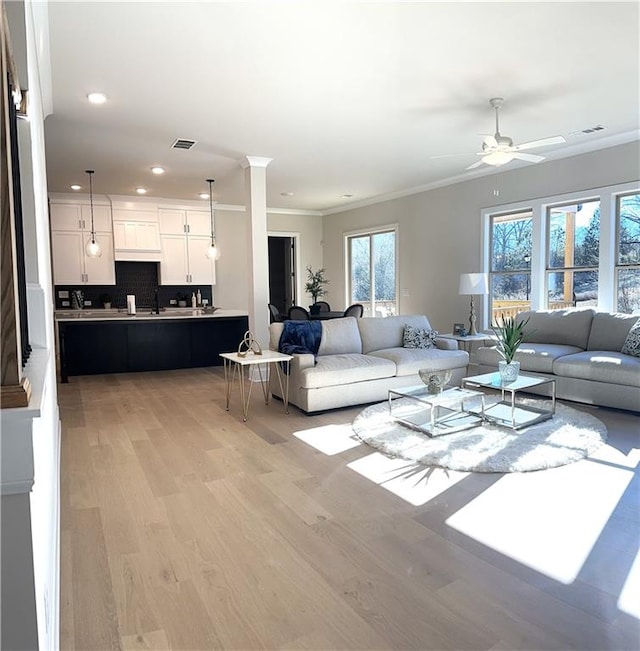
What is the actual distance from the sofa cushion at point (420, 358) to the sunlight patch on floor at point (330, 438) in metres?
1.16

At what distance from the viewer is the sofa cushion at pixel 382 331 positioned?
559 cm

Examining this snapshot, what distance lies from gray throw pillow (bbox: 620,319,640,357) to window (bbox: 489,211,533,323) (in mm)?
1898

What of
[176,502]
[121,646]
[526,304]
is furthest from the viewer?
[526,304]

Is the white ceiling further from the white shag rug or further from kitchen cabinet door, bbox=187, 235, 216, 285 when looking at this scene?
the white shag rug

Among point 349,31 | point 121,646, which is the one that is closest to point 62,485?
point 121,646

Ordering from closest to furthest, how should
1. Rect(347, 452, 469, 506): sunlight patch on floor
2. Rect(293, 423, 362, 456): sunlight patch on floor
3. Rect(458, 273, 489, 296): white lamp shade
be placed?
Rect(347, 452, 469, 506): sunlight patch on floor < Rect(293, 423, 362, 456): sunlight patch on floor < Rect(458, 273, 489, 296): white lamp shade

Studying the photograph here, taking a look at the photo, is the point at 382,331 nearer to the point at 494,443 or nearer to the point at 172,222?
the point at 494,443

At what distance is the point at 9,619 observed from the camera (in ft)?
2.96

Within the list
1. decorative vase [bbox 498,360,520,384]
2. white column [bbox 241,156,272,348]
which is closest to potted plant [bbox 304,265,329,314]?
white column [bbox 241,156,272,348]

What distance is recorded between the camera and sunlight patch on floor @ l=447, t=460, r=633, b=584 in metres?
2.18

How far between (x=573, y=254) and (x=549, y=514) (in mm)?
4460

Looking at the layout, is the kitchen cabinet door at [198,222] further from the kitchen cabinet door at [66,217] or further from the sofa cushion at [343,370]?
the sofa cushion at [343,370]

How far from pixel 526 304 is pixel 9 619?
266 inches

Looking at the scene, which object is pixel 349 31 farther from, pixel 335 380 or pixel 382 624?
pixel 382 624
